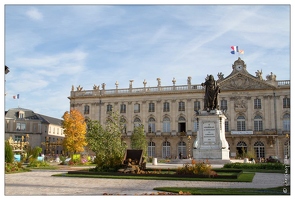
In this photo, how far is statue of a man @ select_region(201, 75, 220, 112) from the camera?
2767 centimetres

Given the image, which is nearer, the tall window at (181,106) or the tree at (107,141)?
the tree at (107,141)

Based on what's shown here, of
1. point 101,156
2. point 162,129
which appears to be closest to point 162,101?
point 162,129

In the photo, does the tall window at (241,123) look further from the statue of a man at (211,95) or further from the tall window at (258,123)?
the statue of a man at (211,95)

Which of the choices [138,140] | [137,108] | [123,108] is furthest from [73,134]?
[137,108]

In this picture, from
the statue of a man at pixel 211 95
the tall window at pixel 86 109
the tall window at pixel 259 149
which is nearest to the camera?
the statue of a man at pixel 211 95

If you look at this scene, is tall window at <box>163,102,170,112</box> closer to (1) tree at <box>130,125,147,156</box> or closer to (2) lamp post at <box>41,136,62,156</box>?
(1) tree at <box>130,125,147,156</box>

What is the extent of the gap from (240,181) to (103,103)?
52.2m

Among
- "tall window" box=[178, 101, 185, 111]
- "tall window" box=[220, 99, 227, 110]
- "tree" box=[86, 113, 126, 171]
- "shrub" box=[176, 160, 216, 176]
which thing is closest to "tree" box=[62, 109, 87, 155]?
"tall window" box=[178, 101, 185, 111]

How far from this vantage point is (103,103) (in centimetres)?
6738

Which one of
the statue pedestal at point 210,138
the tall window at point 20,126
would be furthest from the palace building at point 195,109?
the statue pedestal at point 210,138

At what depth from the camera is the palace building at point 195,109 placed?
5888 cm

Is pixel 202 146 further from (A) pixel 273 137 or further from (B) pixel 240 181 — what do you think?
(A) pixel 273 137

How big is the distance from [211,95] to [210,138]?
3.21 metres

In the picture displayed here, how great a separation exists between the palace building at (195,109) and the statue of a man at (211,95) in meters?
27.3
